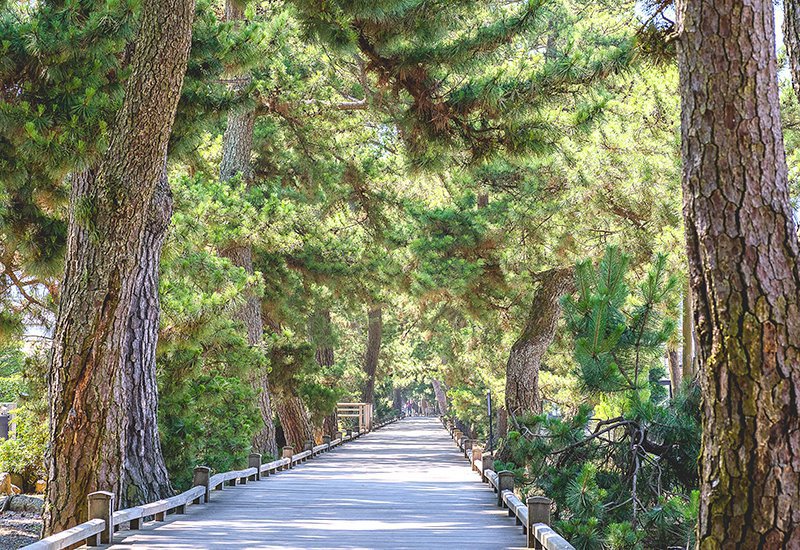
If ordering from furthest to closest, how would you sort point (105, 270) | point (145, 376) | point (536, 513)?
1. point (145, 376)
2. point (105, 270)
3. point (536, 513)

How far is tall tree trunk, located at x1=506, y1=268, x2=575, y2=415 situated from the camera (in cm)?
1778

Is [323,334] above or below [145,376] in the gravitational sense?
above

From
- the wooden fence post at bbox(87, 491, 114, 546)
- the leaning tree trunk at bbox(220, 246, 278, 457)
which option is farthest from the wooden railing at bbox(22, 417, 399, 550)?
the leaning tree trunk at bbox(220, 246, 278, 457)

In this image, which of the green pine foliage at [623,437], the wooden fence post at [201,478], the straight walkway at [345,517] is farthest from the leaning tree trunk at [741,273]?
the wooden fence post at [201,478]

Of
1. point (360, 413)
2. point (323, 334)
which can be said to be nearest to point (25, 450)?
point (323, 334)

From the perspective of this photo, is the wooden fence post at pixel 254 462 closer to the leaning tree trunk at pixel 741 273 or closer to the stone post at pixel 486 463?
the stone post at pixel 486 463

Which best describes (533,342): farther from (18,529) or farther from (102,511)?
(102,511)

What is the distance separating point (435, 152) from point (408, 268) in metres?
10.3

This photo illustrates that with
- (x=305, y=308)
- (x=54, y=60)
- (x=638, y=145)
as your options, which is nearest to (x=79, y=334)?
(x=54, y=60)

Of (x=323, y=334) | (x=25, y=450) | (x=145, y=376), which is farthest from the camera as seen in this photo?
(x=323, y=334)

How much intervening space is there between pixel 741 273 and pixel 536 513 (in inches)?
156

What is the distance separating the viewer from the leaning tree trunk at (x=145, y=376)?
872 cm

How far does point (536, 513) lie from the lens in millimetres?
7277

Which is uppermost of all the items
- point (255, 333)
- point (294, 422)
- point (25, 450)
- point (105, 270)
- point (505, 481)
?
point (255, 333)
